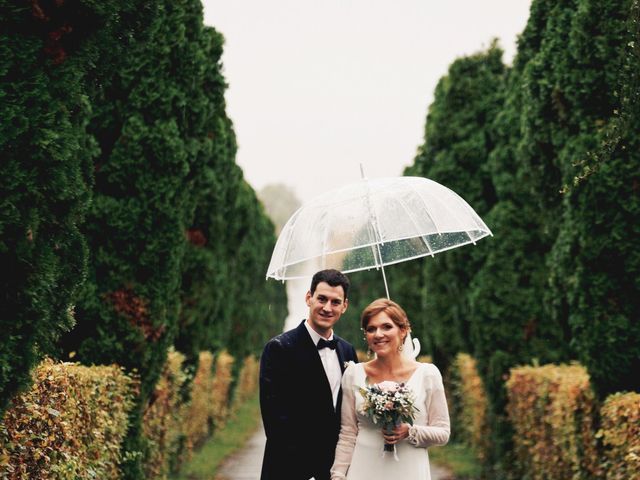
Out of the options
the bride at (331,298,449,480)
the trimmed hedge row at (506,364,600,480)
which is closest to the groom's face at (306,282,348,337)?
the bride at (331,298,449,480)

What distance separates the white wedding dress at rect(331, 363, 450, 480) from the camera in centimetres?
501

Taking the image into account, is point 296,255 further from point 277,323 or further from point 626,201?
point 277,323

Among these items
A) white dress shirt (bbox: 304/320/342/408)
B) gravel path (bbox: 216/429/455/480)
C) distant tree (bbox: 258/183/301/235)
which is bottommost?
gravel path (bbox: 216/429/455/480)

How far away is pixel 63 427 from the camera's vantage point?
5.77m

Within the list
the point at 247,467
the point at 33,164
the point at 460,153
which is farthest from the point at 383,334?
the point at 460,153

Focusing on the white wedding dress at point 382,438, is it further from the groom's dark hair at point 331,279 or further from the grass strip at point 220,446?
the grass strip at point 220,446

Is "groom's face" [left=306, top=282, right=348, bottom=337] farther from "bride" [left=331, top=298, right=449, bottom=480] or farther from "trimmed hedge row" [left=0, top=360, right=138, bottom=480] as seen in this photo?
"trimmed hedge row" [left=0, top=360, right=138, bottom=480]

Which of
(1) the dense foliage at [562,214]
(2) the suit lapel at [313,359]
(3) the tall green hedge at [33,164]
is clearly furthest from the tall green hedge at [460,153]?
(3) the tall green hedge at [33,164]

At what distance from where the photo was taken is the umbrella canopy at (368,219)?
607 centimetres

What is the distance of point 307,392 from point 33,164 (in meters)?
2.06

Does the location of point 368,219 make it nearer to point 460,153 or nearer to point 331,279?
point 331,279

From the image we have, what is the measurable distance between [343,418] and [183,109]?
5828mm

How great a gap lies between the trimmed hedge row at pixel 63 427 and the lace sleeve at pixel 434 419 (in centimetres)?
212

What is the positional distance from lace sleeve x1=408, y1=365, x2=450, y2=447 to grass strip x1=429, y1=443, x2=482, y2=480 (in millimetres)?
9905
